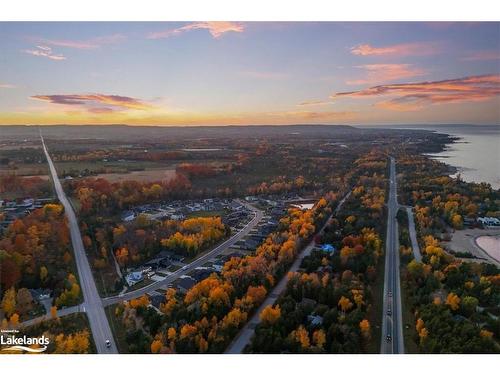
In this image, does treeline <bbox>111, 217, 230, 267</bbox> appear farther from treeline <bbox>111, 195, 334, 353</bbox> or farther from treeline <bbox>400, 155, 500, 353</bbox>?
treeline <bbox>400, 155, 500, 353</bbox>

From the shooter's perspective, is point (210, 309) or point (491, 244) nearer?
point (210, 309)

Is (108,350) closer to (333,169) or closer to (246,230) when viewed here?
(246,230)

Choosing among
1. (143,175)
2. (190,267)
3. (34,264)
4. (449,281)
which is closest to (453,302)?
(449,281)

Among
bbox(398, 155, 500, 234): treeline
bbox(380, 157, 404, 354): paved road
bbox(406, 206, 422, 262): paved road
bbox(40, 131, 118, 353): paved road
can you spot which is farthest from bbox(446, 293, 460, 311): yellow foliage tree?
bbox(40, 131, 118, 353): paved road

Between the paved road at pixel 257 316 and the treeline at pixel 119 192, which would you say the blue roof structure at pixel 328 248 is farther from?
the treeline at pixel 119 192

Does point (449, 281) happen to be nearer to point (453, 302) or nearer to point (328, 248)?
point (453, 302)

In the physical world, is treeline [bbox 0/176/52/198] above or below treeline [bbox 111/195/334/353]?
above
